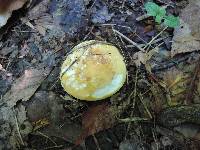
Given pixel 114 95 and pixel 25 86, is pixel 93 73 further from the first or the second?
pixel 25 86

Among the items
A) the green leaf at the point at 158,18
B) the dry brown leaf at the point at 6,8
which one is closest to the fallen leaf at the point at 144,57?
the green leaf at the point at 158,18

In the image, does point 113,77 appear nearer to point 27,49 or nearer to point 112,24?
point 112,24

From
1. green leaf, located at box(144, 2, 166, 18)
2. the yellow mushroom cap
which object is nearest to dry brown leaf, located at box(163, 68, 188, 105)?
the yellow mushroom cap

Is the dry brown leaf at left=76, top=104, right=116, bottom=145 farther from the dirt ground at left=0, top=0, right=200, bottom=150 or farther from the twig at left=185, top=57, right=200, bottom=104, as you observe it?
the twig at left=185, top=57, right=200, bottom=104

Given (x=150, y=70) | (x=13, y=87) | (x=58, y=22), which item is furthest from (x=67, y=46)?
(x=150, y=70)

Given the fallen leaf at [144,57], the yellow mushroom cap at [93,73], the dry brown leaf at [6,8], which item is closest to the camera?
the yellow mushroom cap at [93,73]

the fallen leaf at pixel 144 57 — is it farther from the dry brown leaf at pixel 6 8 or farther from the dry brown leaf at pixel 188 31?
the dry brown leaf at pixel 6 8
